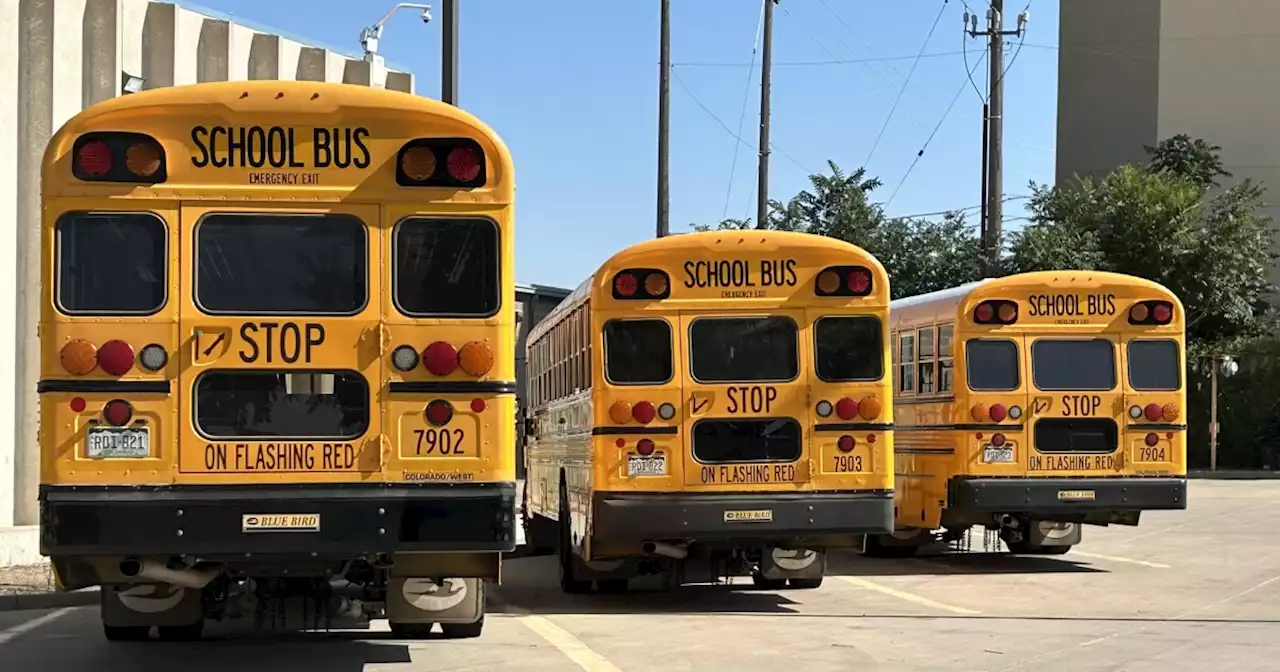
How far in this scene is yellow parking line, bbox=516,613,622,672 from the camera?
31.8 ft

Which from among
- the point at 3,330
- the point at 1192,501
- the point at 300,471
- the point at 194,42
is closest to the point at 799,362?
the point at 300,471

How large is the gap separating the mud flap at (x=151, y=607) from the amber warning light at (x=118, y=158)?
2262mm

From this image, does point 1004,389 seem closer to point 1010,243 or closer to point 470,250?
point 470,250

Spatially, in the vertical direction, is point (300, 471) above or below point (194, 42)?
below

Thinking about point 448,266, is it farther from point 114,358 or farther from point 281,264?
point 114,358

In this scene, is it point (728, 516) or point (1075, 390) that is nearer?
point (728, 516)

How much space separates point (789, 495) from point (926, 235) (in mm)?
27184

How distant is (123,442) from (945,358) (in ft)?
31.9

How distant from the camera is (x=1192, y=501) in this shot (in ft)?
93.2

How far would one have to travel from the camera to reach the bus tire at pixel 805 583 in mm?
13633

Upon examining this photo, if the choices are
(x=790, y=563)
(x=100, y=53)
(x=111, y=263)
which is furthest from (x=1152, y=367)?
(x=100, y=53)

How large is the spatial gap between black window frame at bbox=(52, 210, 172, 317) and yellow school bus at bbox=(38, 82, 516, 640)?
0.04ft

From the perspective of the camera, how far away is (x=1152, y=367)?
630 inches

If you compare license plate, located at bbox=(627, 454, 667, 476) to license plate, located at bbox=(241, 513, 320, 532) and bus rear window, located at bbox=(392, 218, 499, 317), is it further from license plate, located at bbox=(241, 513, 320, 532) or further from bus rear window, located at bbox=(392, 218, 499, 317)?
license plate, located at bbox=(241, 513, 320, 532)
